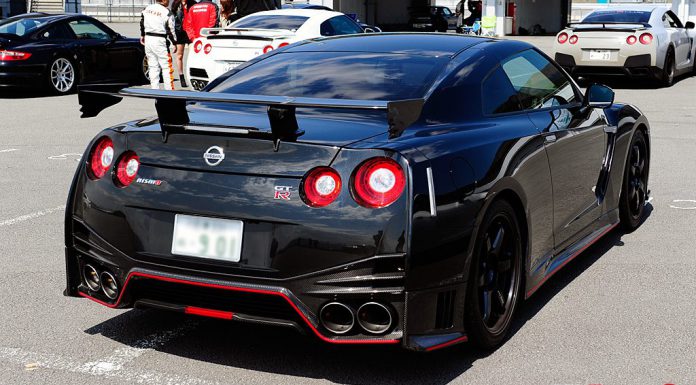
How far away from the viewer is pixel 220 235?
397 centimetres

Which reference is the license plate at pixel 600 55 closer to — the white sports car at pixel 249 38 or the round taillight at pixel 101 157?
the white sports car at pixel 249 38

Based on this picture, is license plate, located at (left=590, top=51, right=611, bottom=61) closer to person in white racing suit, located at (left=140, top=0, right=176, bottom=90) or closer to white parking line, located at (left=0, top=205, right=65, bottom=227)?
person in white racing suit, located at (left=140, top=0, right=176, bottom=90)

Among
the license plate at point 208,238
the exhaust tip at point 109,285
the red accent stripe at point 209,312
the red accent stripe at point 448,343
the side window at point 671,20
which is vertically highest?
the side window at point 671,20

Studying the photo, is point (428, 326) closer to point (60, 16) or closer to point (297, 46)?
point (297, 46)

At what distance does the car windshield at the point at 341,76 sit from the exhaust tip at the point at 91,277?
1.20m

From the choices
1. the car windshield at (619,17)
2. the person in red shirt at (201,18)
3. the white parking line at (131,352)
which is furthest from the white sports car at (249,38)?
the white parking line at (131,352)

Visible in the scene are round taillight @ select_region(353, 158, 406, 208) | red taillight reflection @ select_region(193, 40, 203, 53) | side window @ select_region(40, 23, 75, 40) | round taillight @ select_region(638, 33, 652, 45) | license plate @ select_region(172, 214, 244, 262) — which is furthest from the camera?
side window @ select_region(40, 23, 75, 40)

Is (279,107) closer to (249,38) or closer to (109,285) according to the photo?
(109,285)

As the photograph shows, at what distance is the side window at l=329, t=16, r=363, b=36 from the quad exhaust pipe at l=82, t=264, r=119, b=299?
11.4 m

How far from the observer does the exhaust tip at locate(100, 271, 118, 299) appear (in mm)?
4270

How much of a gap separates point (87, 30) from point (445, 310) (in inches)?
585

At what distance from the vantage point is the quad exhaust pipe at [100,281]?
4273 mm

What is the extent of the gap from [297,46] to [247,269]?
2.04 m

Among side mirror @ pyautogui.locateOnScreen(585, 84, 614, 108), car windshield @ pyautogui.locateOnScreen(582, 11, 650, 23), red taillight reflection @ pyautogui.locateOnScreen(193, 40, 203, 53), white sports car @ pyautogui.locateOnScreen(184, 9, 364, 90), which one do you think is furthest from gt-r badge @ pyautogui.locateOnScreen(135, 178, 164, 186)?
car windshield @ pyautogui.locateOnScreen(582, 11, 650, 23)
